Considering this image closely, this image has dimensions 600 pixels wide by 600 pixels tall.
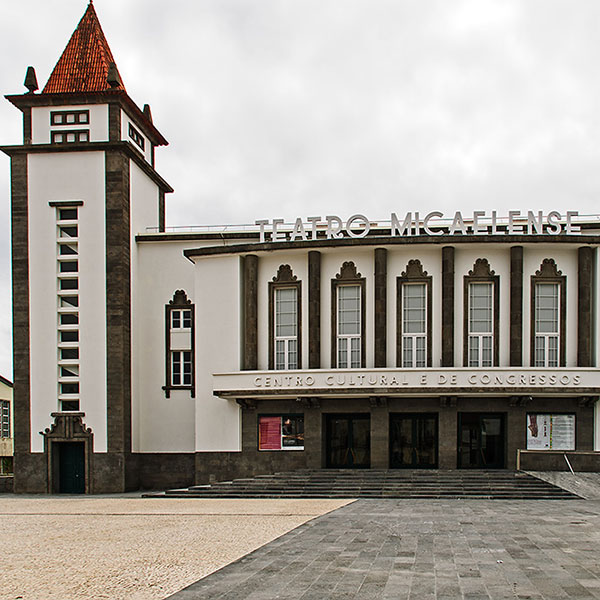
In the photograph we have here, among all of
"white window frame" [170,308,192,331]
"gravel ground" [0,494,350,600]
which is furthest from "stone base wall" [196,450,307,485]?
"white window frame" [170,308,192,331]

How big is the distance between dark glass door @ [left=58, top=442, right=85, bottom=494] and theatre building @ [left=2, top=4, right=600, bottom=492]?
0.28ft

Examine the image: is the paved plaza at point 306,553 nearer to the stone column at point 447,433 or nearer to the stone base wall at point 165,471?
the stone column at point 447,433

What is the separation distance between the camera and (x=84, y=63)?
1670 inches

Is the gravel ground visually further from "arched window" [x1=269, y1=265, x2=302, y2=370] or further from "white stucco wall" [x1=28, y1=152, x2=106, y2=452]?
"white stucco wall" [x1=28, y1=152, x2=106, y2=452]

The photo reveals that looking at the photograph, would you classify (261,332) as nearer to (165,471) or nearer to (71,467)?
(165,471)

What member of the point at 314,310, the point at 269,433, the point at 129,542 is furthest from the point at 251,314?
the point at 129,542

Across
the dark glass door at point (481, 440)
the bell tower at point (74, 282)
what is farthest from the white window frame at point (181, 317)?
the dark glass door at point (481, 440)

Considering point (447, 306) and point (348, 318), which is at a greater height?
point (447, 306)

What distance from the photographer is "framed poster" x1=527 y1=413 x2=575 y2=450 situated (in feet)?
115

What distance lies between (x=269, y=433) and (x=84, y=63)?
21.8 m

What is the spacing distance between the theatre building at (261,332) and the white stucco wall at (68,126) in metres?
0.07

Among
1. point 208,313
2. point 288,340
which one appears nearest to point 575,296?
point 288,340

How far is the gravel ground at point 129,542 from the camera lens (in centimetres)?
1356

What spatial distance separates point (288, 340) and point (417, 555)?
72.2 ft
